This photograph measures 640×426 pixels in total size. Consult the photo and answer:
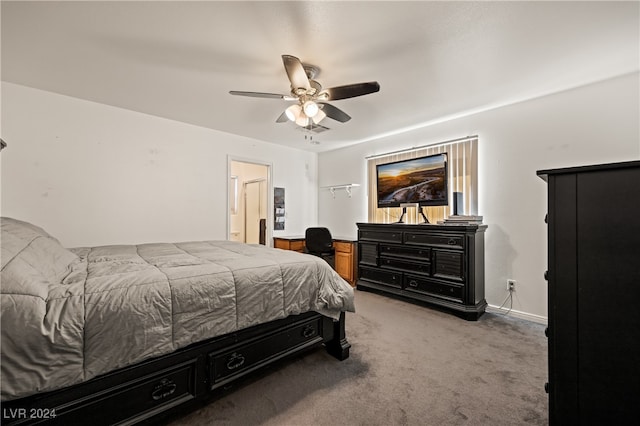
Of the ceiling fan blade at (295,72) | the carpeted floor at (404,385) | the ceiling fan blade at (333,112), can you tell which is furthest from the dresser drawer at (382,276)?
the ceiling fan blade at (295,72)

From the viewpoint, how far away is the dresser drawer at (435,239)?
3.12 meters

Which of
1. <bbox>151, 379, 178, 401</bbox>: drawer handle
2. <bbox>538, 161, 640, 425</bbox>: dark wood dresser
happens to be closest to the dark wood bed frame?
<bbox>151, 379, 178, 401</bbox>: drawer handle

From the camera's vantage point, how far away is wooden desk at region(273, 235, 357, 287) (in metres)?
4.44

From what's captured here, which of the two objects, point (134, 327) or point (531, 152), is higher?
point (531, 152)

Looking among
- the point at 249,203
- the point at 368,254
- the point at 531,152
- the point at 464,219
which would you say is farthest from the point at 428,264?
the point at 249,203

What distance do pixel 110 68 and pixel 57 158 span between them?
1.34 meters

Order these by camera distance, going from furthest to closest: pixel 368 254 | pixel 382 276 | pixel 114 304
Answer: pixel 368 254 < pixel 382 276 < pixel 114 304

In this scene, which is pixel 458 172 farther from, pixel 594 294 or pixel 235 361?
pixel 235 361

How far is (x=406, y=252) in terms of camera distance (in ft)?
11.8

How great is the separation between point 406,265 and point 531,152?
1.96m

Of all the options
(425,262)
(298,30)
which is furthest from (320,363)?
(298,30)

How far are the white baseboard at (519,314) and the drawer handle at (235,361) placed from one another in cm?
308

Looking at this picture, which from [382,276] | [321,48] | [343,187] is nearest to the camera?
[321,48]

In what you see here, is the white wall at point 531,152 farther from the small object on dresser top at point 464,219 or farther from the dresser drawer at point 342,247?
the dresser drawer at point 342,247
